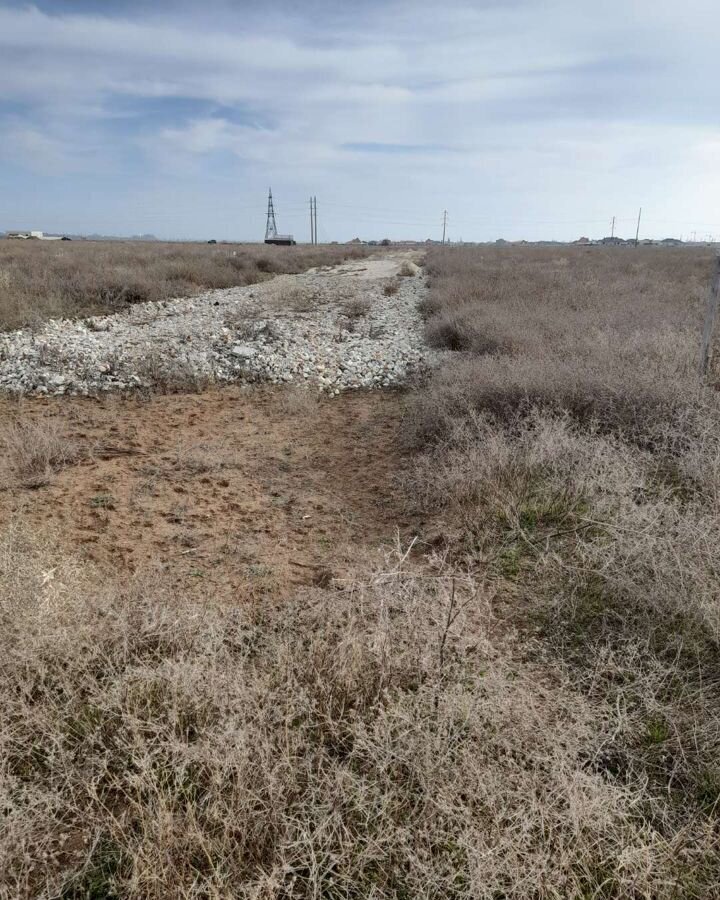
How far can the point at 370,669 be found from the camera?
7.54 ft

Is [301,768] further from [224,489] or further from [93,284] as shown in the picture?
[93,284]

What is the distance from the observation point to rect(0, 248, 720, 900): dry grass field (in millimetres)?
1644

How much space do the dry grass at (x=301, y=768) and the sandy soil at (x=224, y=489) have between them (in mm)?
864

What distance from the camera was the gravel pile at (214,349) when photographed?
722cm

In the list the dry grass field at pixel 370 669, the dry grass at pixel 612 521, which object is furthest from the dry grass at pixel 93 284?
the dry grass at pixel 612 521

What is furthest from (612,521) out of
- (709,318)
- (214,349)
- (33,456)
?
(214,349)

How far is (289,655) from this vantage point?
233cm

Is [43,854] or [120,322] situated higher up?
[120,322]

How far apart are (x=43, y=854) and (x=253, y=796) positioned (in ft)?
2.17

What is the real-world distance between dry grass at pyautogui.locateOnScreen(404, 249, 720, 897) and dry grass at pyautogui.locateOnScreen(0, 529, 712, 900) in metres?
0.18

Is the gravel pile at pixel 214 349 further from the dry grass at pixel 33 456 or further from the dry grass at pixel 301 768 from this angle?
the dry grass at pixel 301 768

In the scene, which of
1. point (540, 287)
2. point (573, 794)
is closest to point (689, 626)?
point (573, 794)

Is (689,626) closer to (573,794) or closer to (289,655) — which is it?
(573,794)

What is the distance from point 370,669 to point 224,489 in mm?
2628
